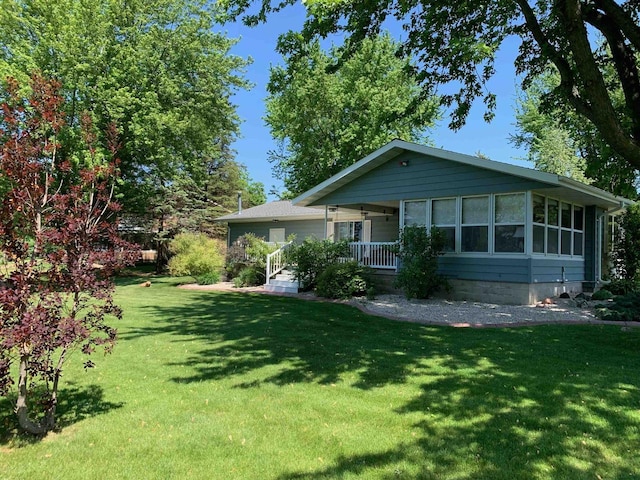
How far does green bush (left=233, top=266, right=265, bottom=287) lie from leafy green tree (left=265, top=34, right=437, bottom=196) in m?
12.9

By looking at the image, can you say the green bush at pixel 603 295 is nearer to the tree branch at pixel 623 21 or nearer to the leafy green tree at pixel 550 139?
the tree branch at pixel 623 21

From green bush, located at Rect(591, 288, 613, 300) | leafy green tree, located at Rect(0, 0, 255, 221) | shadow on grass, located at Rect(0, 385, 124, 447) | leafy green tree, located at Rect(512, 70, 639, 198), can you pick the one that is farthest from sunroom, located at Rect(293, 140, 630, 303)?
leafy green tree, located at Rect(0, 0, 255, 221)

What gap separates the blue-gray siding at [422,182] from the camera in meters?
11.5

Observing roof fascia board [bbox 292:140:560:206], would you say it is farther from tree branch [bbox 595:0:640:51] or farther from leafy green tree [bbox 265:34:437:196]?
leafy green tree [bbox 265:34:437:196]

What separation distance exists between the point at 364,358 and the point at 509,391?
1.92 m

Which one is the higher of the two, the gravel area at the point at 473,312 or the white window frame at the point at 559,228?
the white window frame at the point at 559,228

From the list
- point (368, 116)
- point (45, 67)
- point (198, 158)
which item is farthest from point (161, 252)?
point (368, 116)

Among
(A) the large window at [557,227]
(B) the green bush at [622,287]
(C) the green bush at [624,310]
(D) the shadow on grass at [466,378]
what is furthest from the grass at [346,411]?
(B) the green bush at [622,287]

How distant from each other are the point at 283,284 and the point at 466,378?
10656mm

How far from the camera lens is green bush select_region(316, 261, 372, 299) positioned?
12.6 m

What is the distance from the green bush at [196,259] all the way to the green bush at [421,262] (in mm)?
9305

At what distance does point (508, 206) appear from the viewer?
11492mm

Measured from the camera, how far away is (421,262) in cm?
1166

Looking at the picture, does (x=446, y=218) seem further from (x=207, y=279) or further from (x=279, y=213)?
(x=279, y=213)
